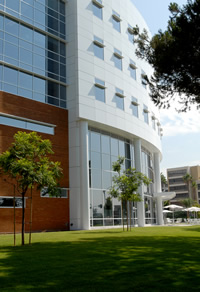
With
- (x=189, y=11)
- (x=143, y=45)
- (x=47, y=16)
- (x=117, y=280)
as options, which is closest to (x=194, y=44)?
(x=189, y=11)

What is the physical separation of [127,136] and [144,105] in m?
6.65

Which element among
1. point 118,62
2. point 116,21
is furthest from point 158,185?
point 116,21

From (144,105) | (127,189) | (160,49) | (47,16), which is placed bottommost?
(127,189)

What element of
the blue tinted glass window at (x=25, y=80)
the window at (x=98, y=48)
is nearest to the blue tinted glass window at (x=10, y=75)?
the blue tinted glass window at (x=25, y=80)

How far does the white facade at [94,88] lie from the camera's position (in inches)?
1164

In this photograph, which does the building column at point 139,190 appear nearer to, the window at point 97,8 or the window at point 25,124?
the window at point 25,124

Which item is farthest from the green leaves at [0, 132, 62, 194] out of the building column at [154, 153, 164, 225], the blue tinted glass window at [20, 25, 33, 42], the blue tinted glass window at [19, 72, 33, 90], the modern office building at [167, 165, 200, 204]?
the modern office building at [167, 165, 200, 204]

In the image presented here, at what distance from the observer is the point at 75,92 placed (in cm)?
3016

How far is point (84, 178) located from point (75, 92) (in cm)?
779

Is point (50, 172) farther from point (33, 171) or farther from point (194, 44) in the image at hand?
point (194, 44)

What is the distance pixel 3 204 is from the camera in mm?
23672

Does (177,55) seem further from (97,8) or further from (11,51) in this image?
(97,8)

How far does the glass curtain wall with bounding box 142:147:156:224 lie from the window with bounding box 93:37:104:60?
48.2 ft

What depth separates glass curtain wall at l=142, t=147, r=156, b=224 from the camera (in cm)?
4100
